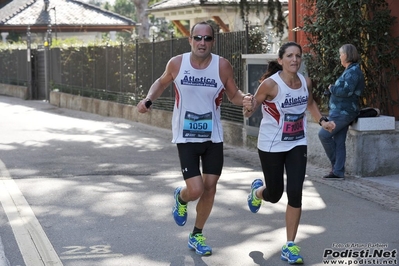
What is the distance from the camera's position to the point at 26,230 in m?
7.77

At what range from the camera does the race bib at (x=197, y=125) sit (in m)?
6.77

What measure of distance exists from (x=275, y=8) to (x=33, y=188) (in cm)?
847

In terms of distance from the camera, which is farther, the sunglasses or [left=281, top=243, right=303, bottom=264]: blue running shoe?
the sunglasses

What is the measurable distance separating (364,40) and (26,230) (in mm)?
5928

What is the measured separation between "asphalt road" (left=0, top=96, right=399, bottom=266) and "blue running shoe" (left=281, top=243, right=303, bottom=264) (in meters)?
0.08

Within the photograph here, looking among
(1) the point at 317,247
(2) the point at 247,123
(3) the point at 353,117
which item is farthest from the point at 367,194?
(2) the point at 247,123

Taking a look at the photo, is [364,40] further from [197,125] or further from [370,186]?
[197,125]

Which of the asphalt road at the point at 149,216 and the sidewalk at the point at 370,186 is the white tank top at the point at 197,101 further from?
the sidewalk at the point at 370,186

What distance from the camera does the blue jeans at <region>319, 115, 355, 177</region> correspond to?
10656 millimetres

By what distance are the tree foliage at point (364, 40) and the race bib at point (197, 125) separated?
5219 mm

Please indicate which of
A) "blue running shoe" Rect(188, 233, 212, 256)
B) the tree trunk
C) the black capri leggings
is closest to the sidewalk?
the black capri leggings

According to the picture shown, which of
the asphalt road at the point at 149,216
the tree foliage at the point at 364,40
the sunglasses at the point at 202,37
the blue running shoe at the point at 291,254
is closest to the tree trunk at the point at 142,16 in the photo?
the asphalt road at the point at 149,216

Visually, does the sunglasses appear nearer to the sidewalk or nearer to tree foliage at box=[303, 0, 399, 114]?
the sidewalk

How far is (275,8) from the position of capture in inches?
674
